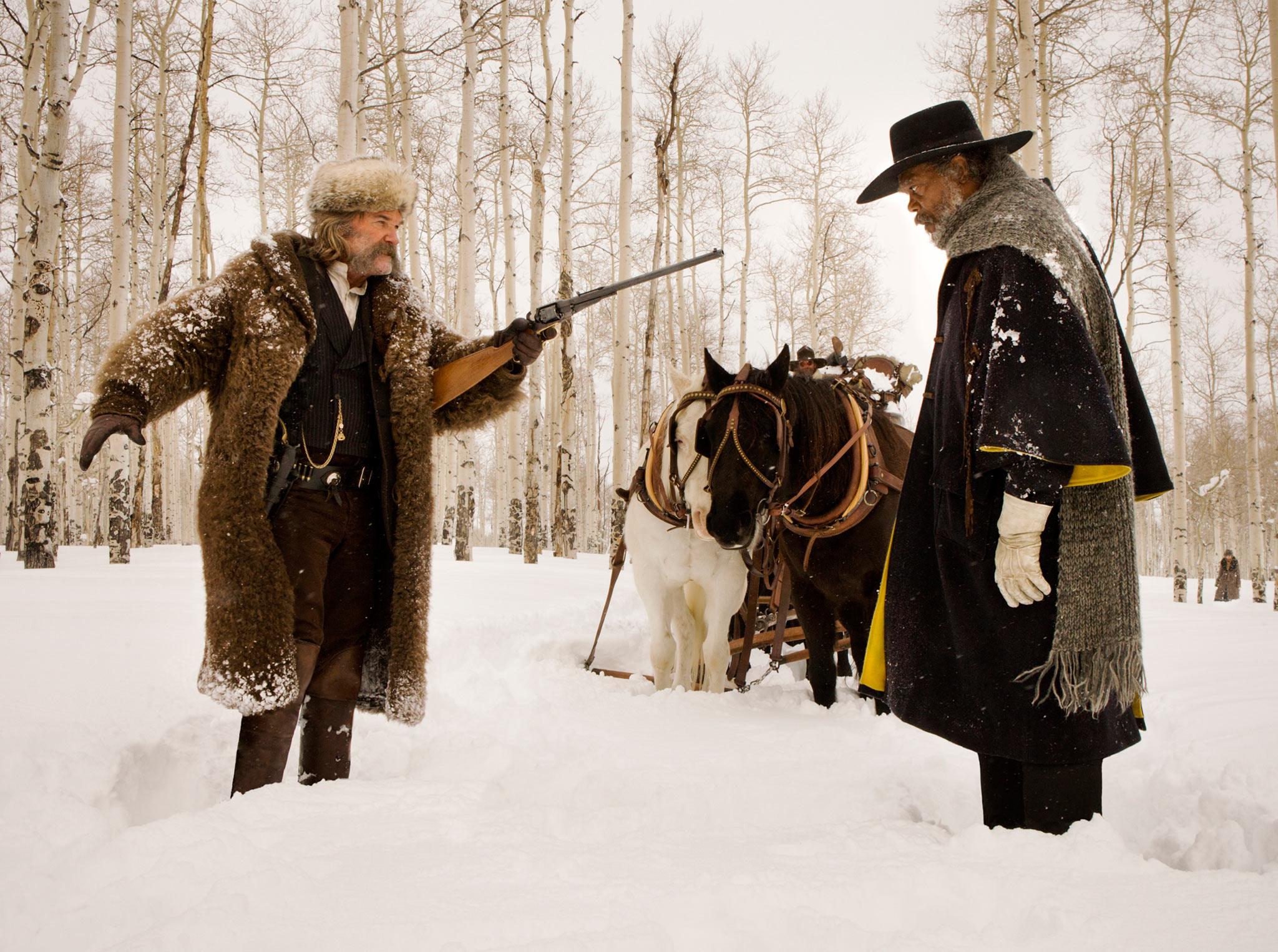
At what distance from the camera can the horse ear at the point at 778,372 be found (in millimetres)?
3588

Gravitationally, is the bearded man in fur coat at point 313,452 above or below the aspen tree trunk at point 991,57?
below

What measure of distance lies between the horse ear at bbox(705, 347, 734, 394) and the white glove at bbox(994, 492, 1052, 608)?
2.09 metres

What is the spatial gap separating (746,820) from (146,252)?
22.8 m

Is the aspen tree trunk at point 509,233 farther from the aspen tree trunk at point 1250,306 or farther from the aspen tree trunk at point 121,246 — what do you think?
the aspen tree trunk at point 1250,306

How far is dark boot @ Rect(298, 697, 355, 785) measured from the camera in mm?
2316

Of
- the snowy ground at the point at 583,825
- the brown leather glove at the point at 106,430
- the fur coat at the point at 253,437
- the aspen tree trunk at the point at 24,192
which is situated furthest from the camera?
the aspen tree trunk at the point at 24,192

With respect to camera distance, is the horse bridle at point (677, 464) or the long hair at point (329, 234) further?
the horse bridle at point (677, 464)

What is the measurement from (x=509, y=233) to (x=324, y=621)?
527 inches

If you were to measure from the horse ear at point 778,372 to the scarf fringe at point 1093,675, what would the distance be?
84.1 inches

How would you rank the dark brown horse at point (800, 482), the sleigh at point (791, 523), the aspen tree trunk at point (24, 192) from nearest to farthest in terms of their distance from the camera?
the dark brown horse at point (800, 482) → the sleigh at point (791, 523) → the aspen tree trunk at point (24, 192)

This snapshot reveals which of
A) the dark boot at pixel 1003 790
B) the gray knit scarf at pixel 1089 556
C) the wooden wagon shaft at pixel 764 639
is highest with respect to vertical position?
the gray knit scarf at pixel 1089 556

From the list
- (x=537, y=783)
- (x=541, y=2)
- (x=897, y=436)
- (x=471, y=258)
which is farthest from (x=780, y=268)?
(x=537, y=783)

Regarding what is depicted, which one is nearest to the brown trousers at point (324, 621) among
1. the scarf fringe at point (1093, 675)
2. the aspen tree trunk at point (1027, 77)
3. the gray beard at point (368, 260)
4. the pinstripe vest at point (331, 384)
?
the pinstripe vest at point (331, 384)

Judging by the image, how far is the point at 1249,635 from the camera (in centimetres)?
597
